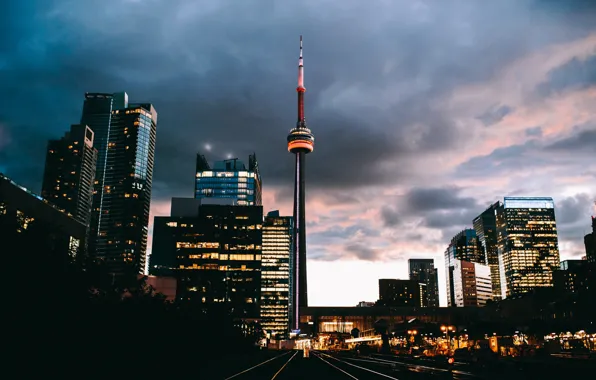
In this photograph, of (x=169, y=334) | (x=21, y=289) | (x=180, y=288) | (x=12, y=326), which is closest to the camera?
(x=12, y=326)

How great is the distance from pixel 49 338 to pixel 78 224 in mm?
95474

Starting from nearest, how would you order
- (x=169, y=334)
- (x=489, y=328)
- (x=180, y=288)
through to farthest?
1. (x=169, y=334)
2. (x=489, y=328)
3. (x=180, y=288)

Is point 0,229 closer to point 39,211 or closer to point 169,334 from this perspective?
point 169,334

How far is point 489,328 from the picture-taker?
102062mm

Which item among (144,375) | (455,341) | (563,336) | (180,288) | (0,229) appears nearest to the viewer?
(0,229)

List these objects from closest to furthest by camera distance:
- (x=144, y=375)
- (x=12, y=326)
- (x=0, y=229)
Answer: (x=12, y=326) < (x=0, y=229) < (x=144, y=375)

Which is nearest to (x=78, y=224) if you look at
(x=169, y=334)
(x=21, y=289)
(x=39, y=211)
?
(x=39, y=211)

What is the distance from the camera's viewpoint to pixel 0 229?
36719mm

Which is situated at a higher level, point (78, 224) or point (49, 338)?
point (78, 224)

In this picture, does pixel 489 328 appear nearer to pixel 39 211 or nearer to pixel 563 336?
pixel 563 336

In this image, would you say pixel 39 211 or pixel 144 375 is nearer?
pixel 144 375

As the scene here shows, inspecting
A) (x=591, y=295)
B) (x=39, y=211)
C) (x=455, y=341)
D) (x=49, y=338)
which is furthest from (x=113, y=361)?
(x=591, y=295)

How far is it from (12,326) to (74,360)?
25.7 ft

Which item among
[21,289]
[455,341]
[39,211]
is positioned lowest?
[455,341]
